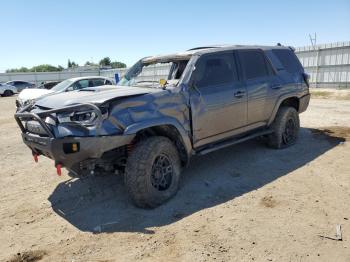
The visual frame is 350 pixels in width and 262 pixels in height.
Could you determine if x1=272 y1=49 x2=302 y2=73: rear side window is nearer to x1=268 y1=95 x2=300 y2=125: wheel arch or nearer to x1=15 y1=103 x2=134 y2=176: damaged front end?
x1=268 y1=95 x2=300 y2=125: wheel arch

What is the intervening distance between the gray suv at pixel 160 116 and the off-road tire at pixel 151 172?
0.04 ft

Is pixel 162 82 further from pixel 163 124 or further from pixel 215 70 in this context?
pixel 215 70

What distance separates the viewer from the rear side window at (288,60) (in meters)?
6.27

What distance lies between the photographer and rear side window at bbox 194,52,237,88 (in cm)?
466

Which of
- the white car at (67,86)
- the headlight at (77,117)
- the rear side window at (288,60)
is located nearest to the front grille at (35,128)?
the headlight at (77,117)

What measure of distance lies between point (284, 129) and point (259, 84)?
4.10 ft

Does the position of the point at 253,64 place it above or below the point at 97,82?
above

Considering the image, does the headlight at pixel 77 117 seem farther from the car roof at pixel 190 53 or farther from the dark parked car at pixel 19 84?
the dark parked car at pixel 19 84

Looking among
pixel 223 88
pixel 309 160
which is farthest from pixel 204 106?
pixel 309 160

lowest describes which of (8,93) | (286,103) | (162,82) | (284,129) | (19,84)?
(8,93)

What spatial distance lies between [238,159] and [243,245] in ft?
8.96

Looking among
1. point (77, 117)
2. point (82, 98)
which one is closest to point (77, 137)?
point (77, 117)

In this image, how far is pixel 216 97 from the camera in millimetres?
4762

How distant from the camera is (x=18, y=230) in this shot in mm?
3771
